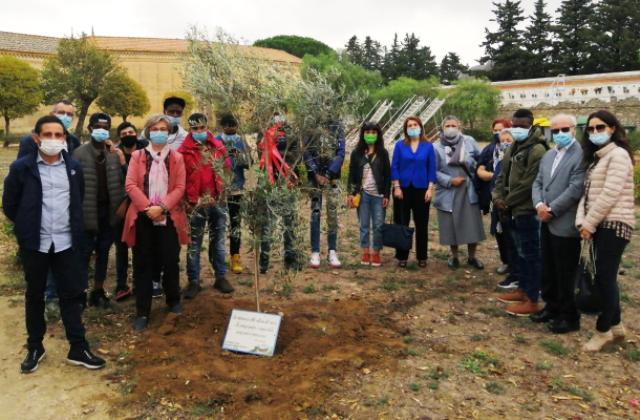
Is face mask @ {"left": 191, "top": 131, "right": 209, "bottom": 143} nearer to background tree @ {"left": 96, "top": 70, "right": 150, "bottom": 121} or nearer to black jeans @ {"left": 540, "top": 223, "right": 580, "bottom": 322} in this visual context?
black jeans @ {"left": 540, "top": 223, "right": 580, "bottom": 322}

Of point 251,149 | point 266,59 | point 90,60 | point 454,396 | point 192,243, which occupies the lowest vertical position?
point 454,396

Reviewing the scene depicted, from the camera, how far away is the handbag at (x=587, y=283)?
4.20 m

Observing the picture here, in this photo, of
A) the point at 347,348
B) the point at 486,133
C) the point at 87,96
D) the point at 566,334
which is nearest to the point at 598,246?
the point at 566,334

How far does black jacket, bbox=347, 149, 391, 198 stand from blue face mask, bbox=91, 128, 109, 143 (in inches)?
112

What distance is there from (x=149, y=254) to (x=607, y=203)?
12.4 feet

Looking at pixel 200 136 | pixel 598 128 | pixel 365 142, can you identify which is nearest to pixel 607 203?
pixel 598 128

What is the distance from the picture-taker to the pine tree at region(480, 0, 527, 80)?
4400 centimetres

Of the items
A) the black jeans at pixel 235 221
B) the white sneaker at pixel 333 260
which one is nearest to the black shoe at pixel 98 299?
the black jeans at pixel 235 221

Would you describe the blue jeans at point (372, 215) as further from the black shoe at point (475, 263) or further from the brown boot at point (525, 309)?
the brown boot at point (525, 309)

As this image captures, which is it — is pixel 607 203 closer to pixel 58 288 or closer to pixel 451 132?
pixel 451 132

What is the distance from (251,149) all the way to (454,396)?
2495 mm

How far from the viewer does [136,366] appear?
4.05 metres

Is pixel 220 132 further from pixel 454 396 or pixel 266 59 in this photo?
pixel 454 396

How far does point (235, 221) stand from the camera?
4863mm
